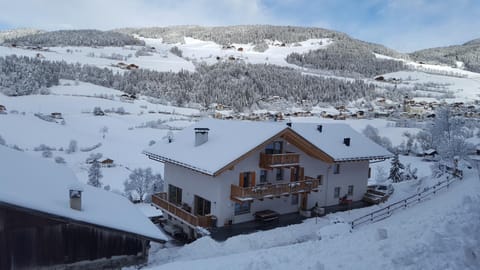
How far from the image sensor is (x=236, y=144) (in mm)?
22594

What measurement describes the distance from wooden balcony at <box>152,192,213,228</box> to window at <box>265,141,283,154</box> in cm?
583

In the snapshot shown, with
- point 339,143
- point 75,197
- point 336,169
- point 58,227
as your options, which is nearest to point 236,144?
point 336,169

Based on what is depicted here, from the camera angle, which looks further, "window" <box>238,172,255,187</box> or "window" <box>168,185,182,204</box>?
"window" <box>168,185,182,204</box>

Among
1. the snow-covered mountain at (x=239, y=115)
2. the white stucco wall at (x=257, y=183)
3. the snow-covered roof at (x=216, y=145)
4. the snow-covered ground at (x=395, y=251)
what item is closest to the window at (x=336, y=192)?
the white stucco wall at (x=257, y=183)

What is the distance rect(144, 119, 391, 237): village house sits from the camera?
21.5 metres

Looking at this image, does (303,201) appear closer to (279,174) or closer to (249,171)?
(279,174)

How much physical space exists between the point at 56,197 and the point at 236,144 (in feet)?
35.6

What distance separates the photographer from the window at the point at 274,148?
78.8ft

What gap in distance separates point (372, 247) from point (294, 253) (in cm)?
250

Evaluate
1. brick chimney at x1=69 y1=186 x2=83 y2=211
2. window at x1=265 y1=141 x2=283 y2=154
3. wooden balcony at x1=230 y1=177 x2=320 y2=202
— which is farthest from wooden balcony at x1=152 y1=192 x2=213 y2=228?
brick chimney at x1=69 y1=186 x2=83 y2=211

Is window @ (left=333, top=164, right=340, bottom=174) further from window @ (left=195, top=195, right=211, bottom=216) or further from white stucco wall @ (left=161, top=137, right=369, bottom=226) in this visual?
window @ (left=195, top=195, right=211, bottom=216)

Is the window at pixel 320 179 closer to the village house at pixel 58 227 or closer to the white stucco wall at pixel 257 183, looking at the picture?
the white stucco wall at pixel 257 183

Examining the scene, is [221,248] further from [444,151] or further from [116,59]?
[116,59]

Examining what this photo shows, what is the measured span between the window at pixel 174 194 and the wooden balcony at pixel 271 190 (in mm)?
5155
